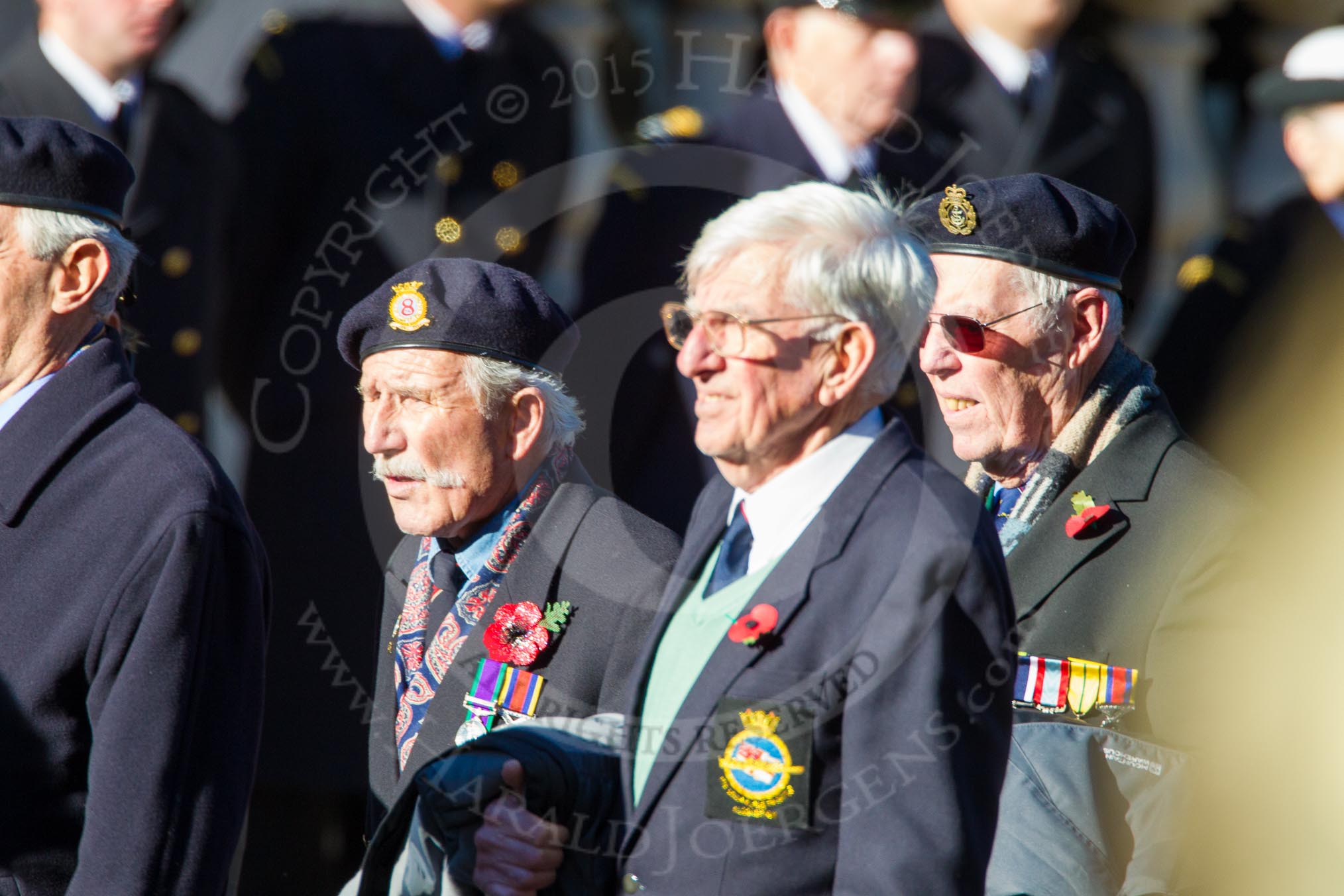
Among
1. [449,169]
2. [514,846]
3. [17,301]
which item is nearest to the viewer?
[514,846]

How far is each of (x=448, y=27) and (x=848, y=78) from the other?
1141 millimetres

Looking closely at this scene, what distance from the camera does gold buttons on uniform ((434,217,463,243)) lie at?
3.74 metres

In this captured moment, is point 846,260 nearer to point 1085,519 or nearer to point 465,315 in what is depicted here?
point 1085,519

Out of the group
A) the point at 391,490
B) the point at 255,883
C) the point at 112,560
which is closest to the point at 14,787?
the point at 112,560

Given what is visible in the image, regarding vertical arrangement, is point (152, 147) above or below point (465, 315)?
above

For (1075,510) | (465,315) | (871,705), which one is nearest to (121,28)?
(465,315)

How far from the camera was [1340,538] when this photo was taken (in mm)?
2748

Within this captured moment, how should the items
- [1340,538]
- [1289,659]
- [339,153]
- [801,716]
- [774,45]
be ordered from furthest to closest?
[339,153] < [774,45] < [1340,538] < [1289,659] < [801,716]

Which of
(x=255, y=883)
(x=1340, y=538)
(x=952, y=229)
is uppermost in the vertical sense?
(x=952, y=229)

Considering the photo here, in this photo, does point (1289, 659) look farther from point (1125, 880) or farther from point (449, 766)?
point (449, 766)

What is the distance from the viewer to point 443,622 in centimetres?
291

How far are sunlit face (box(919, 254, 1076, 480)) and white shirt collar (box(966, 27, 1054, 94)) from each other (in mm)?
817

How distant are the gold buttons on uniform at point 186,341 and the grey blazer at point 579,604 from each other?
139 centimetres

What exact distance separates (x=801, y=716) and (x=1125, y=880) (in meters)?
0.84
